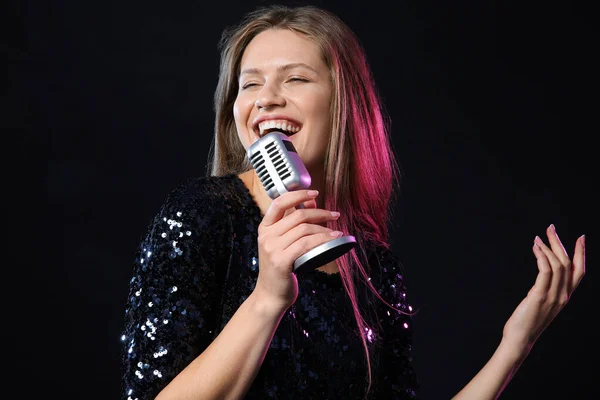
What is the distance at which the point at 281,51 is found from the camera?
158 cm

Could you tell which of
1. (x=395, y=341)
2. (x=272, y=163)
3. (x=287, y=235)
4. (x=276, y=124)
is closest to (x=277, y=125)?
(x=276, y=124)

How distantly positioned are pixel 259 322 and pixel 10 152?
176cm

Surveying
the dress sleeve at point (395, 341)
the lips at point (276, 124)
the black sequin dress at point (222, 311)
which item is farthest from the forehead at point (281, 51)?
the dress sleeve at point (395, 341)

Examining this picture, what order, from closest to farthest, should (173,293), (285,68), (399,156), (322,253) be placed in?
(322,253), (173,293), (285,68), (399,156)

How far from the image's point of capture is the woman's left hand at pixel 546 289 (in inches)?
63.7

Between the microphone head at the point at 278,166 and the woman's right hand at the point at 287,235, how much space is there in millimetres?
34

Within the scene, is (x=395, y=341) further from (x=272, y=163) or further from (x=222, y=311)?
(x=272, y=163)

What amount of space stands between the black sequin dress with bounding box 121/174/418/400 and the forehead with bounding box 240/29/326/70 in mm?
263

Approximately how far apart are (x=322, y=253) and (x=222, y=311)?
0.44 m

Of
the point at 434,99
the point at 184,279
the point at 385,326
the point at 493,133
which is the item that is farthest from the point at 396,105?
the point at 184,279

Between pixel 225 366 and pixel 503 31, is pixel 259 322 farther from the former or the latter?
pixel 503 31

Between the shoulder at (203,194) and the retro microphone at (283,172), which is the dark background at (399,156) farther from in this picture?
the retro microphone at (283,172)

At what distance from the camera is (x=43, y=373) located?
2602mm

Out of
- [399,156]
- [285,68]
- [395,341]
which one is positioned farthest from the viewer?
[399,156]
